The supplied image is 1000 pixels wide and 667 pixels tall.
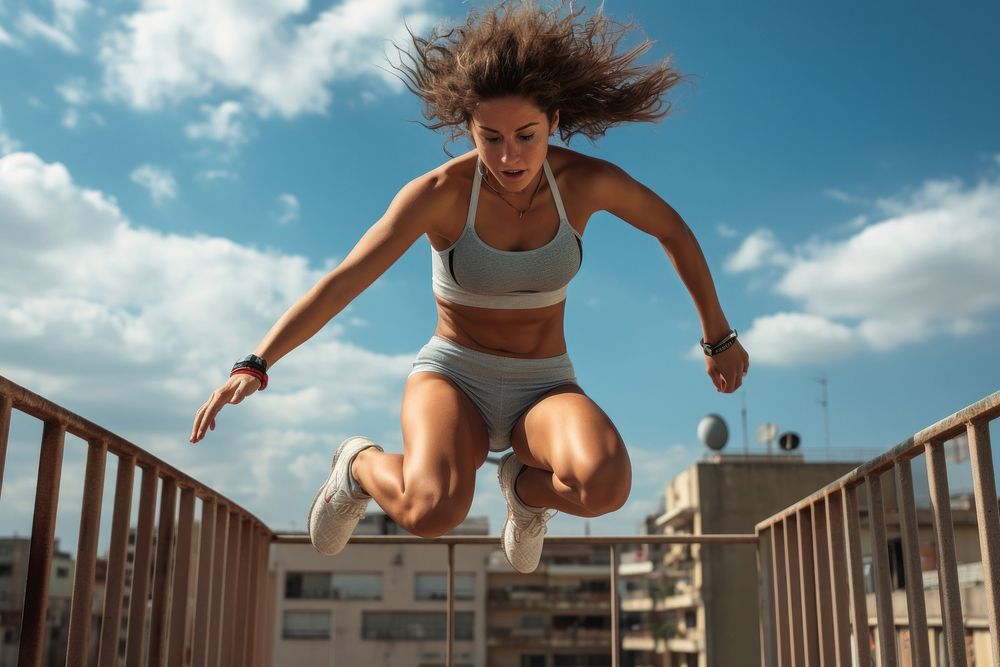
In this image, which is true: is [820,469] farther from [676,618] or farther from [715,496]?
[676,618]

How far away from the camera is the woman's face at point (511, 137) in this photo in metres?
2.52

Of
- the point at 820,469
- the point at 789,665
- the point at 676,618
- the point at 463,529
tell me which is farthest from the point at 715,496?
the point at 789,665

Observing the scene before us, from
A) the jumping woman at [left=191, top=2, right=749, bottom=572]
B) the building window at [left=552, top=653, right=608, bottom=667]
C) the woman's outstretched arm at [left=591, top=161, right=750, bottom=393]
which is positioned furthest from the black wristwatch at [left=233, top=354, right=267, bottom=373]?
the building window at [left=552, top=653, right=608, bottom=667]

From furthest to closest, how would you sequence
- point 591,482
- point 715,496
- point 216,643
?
point 715,496 < point 216,643 < point 591,482

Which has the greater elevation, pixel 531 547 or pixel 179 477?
pixel 179 477

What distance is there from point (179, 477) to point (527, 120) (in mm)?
1364

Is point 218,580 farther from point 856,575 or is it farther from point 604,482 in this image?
point 856,575

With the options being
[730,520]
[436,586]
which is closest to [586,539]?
[730,520]

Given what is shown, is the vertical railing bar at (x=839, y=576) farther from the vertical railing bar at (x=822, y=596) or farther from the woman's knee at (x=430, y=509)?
the woman's knee at (x=430, y=509)

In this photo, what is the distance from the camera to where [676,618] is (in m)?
49.5

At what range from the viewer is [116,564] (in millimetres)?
2355

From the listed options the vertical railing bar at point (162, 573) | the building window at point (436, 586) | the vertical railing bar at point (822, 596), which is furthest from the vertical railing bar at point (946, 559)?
the building window at point (436, 586)

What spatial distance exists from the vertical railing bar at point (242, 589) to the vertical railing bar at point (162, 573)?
77 cm

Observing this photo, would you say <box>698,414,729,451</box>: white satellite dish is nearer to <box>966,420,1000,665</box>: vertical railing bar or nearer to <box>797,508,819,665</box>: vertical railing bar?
<box>797,508,819,665</box>: vertical railing bar
